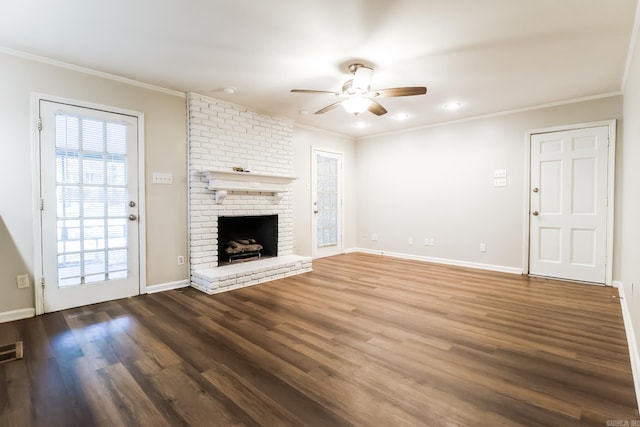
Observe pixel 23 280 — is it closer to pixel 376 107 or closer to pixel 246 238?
pixel 246 238

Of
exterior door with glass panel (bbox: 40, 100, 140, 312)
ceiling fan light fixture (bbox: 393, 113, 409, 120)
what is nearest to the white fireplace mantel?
exterior door with glass panel (bbox: 40, 100, 140, 312)

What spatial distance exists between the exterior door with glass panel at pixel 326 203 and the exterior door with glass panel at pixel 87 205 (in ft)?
10.2

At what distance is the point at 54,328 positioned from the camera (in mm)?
2717

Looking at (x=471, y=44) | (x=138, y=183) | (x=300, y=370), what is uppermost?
(x=471, y=44)

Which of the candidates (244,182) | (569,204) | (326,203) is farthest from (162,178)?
(569,204)

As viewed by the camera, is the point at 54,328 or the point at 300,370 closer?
the point at 300,370

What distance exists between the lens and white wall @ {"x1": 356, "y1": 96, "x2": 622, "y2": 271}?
4.66m

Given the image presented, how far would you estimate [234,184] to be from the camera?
431 centimetres

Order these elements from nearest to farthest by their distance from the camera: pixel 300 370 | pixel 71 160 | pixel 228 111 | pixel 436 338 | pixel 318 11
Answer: pixel 300 370 → pixel 318 11 → pixel 436 338 → pixel 71 160 → pixel 228 111

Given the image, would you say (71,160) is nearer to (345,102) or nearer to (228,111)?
(228,111)

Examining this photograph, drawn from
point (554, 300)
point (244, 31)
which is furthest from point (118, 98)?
point (554, 300)

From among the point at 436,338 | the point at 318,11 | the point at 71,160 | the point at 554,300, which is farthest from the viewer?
the point at 554,300

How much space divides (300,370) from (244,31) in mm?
2673

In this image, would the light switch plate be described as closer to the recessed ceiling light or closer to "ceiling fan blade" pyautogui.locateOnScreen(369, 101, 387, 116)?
"ceiling fan blade" pyautogui.locateOnScreen(369, 101, 387, 116)
